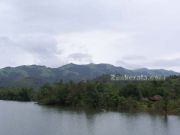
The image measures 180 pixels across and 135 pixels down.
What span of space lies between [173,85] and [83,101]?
21.9 m

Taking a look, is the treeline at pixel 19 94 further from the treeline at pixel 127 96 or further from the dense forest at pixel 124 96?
the treeline at pixel 127 96

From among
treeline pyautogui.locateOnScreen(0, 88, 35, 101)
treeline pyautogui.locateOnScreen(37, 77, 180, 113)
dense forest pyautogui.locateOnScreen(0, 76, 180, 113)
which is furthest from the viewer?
treeline pyautogui.locateOnScreen(0, 88, 35, 101)

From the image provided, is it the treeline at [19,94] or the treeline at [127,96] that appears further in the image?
the treeline at [19,94]

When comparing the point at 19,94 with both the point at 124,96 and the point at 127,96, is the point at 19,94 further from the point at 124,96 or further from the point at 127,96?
the point at 127,96

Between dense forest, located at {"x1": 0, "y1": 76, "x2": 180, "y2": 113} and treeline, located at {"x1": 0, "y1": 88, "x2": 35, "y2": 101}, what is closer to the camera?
dense forest, located at {"x1": 0, "y1": 76, "x2": 180, "y2": 113}

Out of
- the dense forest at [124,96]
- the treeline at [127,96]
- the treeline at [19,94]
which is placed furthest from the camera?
the treeline at [19,94]

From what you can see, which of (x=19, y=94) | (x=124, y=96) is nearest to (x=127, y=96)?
(x=124, y=96)

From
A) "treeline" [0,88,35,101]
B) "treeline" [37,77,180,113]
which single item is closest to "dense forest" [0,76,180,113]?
"treeline" [37,77,180,113]

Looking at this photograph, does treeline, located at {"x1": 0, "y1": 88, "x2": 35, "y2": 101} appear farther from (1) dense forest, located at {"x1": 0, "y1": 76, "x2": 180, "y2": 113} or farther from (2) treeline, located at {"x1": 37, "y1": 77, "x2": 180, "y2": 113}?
(2) treeline, located at {"x1": 37, "y1": 77, "x2": 180, "y2": 113}

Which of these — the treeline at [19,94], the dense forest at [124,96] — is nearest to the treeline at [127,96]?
the dense forest at [124,96]

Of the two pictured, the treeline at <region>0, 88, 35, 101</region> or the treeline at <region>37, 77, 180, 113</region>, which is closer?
the treeline at <region>37, 77, 180, 113</region>

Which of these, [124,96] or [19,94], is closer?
[124,96]

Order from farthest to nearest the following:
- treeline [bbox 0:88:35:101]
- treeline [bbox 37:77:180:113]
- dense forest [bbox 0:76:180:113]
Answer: treeline [bbox 0:88:35:101]
treeline [bbox 37:77:180:113]
dense forest [bbox 0:76:180:113]

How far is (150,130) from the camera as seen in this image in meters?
49.6
